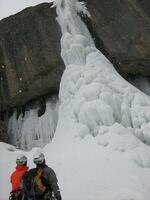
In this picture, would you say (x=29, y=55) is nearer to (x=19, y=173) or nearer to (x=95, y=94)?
(x=95, y=94)

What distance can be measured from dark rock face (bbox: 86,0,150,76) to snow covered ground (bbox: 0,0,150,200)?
88cm

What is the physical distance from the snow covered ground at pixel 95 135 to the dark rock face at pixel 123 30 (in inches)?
34.5

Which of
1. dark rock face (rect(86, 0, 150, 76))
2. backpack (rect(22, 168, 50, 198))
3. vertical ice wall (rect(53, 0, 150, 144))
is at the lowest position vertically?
backpack (rect(22, 168, 50, 198))

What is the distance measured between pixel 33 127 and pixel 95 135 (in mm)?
5048

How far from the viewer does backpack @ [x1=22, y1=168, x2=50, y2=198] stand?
641cm

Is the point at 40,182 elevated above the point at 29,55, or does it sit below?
below

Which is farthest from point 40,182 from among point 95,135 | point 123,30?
point 123,30

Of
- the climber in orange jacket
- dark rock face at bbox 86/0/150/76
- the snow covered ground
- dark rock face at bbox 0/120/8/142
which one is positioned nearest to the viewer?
the climber in orange jacket

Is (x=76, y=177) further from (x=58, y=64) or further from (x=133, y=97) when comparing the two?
(x=58, y=64)

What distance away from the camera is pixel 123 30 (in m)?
14.5

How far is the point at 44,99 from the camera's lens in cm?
1608

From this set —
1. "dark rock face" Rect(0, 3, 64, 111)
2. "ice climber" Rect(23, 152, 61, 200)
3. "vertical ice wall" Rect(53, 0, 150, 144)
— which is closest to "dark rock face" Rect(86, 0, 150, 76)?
"vertical ice wall" Rect(53, 0, 150, 144)

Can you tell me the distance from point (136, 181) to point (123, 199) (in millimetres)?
787

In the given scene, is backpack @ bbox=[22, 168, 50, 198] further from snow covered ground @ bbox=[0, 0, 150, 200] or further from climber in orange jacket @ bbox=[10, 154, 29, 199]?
snow covered ground @ bbox=[0, 0, 150, 200]
